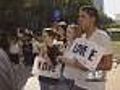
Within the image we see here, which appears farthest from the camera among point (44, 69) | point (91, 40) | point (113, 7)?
point (113, 7)

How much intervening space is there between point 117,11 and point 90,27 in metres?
3.39

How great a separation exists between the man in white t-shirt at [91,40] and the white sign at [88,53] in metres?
0.02

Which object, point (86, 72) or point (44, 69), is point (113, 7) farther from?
point (86, 72)

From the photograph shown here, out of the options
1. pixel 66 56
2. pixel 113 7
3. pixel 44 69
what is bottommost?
pixel 113 7

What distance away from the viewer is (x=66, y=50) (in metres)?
2.09

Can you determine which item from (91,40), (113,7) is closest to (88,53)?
(91,40)

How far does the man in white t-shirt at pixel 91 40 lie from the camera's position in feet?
6.44

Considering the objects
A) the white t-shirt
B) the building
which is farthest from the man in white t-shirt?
the building

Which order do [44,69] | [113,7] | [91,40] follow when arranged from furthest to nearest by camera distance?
[113,7]
[44,69]
[91,40]

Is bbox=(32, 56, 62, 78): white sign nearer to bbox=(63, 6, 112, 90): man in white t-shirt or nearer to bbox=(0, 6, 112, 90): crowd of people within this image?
bbox=(0, 6, 112, 90): crowd of people

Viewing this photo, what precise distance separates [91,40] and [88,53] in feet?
0.25

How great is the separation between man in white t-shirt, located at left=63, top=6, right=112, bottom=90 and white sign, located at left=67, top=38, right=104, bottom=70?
2 cm

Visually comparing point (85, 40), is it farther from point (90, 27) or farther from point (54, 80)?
point (54, 80)

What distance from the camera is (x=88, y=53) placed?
2.02 metres
